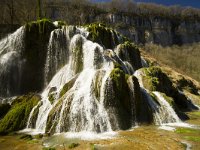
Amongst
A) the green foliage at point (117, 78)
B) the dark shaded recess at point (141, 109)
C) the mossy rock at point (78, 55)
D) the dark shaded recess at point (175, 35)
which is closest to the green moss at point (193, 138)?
the dark shaded recess at point (141, 109)

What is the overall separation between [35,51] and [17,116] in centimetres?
1179

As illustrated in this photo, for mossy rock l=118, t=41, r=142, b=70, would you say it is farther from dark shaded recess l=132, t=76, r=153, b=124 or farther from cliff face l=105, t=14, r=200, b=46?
cliff face l=105, t=14, r=200, b=46

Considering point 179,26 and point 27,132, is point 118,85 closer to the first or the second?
point 27,132

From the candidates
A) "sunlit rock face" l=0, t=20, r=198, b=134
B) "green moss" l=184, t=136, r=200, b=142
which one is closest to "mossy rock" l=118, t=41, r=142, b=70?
"sunlit rock face" l=0, t=20, r=198, b=134

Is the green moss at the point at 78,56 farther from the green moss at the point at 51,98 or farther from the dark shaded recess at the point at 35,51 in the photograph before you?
the green moss at the point at 51,98

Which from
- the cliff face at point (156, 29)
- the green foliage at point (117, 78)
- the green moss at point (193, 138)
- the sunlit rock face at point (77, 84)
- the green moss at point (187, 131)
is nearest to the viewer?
the green moss at point (193, 138)

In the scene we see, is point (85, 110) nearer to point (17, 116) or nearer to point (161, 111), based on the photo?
point (17, 116)

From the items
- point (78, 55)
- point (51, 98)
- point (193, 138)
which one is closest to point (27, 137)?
point (51, 98)

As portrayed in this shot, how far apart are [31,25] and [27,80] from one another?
6.60m

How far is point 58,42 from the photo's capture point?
99.0ft

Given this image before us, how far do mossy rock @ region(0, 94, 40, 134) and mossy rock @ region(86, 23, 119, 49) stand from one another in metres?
14.1

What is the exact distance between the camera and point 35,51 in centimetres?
3048

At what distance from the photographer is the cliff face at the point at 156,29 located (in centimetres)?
12891

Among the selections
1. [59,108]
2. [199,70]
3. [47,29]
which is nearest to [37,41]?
[47,29]
